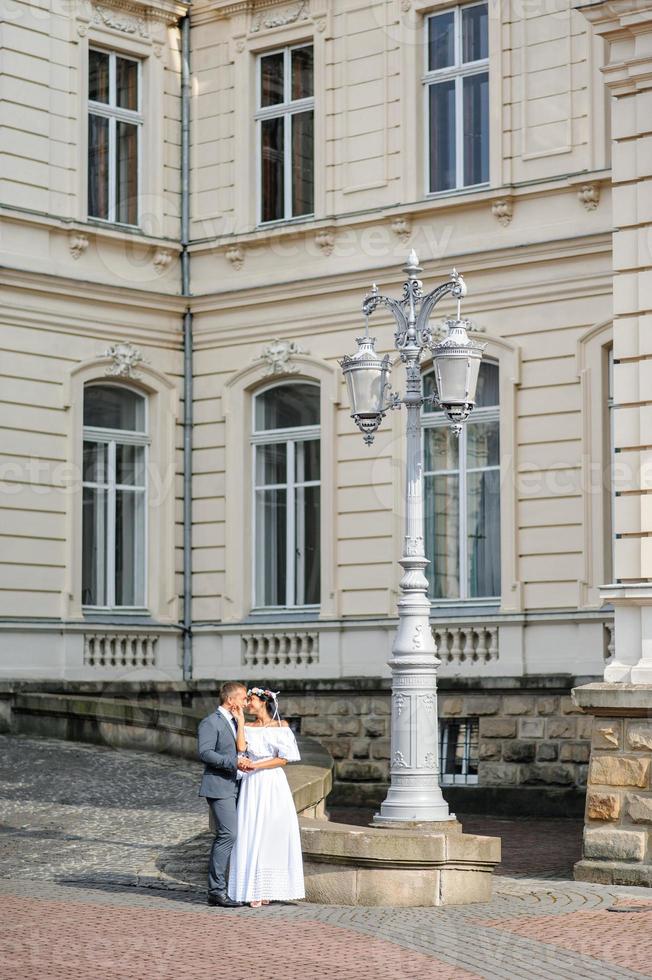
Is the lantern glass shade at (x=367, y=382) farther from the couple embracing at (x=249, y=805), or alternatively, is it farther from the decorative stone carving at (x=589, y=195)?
the decorative stone carving at (x=589, y=195)

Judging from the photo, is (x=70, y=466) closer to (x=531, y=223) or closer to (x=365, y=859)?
(x=531, y=223)

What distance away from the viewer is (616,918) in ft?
46.3

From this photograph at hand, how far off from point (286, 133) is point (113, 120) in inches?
98.9

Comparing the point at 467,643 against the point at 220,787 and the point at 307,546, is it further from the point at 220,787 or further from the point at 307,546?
the point at 220,787

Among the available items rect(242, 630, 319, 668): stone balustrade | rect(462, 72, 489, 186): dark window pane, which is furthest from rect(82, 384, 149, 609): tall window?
rect(462, 72, 489, 186): dark window pane

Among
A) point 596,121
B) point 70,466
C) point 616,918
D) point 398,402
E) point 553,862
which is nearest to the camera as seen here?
point 616,918

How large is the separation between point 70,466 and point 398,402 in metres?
10.5

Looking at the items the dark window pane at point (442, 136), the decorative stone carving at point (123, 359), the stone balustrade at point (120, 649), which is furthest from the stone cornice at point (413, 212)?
the stone balustrade at point (120, 649)

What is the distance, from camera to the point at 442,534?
25250 mm

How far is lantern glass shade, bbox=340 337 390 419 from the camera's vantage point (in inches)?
642

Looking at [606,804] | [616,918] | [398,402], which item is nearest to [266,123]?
[398,402]

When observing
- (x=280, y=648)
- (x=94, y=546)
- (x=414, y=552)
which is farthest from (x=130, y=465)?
(x=414, y=552)

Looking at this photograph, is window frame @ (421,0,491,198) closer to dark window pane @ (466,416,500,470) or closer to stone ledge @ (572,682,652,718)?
dark window pane @ (466,416,500,470)

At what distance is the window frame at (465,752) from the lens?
24.3 metres
